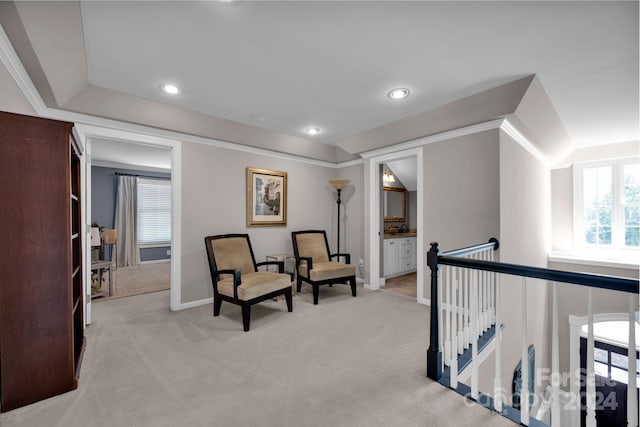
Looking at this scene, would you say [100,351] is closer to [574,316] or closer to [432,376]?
[432,376]

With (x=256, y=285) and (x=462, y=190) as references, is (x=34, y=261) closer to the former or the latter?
(x=256, y=285)

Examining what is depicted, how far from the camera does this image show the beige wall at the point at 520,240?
305 cm

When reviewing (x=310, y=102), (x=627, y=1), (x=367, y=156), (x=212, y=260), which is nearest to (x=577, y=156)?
(x=367, y=156)

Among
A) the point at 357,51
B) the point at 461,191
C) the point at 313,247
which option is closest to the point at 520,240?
the point at 461,191

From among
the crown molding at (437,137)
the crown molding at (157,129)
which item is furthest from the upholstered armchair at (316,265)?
the crown molding at (437,137)

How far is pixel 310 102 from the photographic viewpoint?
297 centimetres

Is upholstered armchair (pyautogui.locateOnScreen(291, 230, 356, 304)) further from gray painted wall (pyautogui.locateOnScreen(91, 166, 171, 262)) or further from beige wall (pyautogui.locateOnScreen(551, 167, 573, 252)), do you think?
gray painted wall (pyautogui.locateOnScreen(91, 166, 171, 262))

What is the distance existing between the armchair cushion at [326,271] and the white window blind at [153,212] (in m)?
4.79

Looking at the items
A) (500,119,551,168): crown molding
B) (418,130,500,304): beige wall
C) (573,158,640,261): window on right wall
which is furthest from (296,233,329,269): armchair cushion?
(573,158,640,261): window on right wall

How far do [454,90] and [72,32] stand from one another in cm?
311

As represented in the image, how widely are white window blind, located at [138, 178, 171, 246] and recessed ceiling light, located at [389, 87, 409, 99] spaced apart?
630cm

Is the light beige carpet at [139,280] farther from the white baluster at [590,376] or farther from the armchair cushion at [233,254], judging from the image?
the white baluster at [590,376]

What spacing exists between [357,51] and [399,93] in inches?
33.9

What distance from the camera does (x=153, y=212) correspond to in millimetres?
6734
